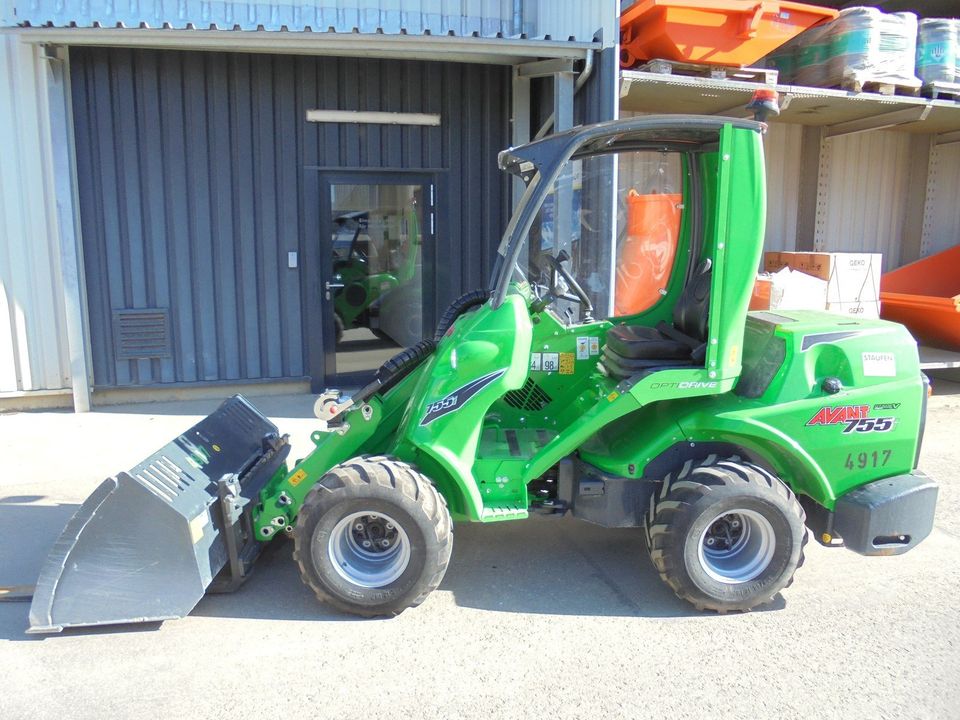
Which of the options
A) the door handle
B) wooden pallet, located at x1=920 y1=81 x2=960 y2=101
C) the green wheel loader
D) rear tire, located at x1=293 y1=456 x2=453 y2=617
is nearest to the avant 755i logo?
the green wheel loader

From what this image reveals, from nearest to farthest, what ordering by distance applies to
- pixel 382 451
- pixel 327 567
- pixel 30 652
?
pixel 30 652
pixel 327 567
pixel 382 451

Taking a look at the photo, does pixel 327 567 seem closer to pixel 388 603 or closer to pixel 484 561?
pixel 388 603

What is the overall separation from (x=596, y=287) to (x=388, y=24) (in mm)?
4725

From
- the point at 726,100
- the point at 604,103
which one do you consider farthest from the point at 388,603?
the point at 726,100

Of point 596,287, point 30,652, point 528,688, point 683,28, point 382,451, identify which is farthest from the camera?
point 683,28

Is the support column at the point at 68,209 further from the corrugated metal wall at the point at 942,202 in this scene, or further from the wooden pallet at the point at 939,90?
the corrugated metal wall at the point at 942,202

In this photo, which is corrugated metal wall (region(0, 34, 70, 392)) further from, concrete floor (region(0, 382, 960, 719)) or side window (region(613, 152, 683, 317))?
side window (region(613, 152, 683, 317))

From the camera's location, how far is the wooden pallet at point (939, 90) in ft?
25.2

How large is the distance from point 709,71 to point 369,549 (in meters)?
5.45

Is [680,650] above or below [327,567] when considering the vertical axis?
below

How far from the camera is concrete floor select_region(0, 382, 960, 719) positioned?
300 cm

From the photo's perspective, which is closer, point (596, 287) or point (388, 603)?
point (388, 603)

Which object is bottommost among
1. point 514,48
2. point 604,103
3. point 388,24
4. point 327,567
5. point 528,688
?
point 528,688

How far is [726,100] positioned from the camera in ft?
24.8
